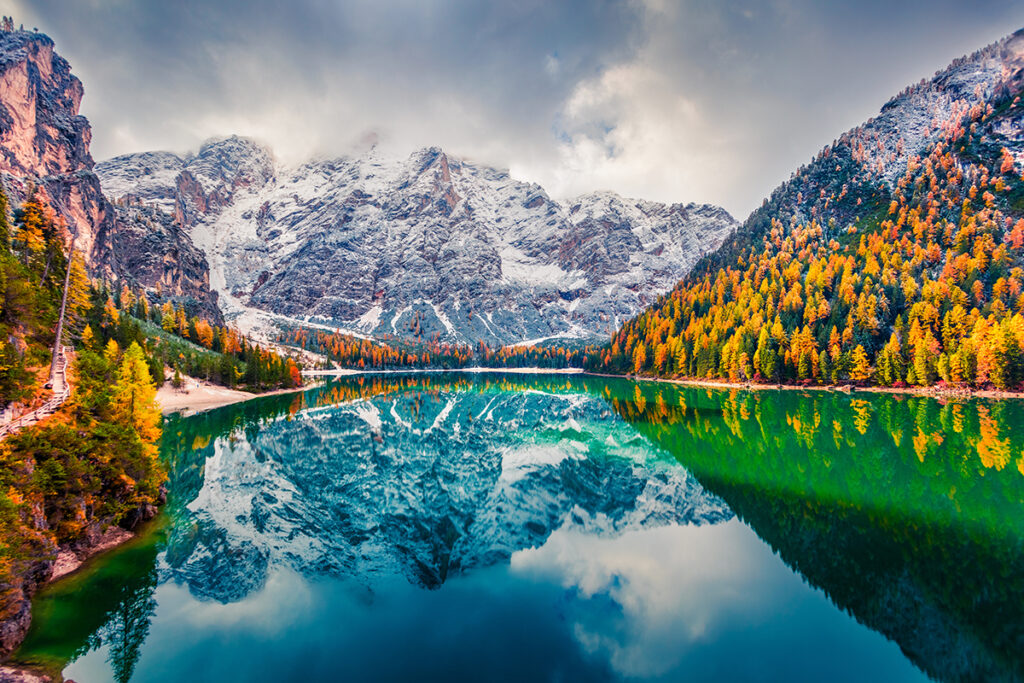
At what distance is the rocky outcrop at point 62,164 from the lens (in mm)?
124438

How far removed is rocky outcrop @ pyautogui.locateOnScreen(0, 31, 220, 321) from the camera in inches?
4899

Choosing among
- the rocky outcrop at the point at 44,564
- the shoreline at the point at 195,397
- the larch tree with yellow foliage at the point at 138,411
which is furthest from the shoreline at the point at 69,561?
the shoreline at the point at 195,397

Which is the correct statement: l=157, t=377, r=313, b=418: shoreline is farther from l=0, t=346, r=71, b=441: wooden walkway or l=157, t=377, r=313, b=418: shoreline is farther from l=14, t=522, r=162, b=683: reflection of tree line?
l=14, t=522, r=162, b=683: reflection of tree line

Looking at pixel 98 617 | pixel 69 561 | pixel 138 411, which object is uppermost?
pixel 138 411

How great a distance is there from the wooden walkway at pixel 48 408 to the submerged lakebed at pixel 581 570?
18.0 feet

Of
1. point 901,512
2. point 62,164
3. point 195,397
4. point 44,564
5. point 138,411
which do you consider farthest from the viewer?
point 62,164

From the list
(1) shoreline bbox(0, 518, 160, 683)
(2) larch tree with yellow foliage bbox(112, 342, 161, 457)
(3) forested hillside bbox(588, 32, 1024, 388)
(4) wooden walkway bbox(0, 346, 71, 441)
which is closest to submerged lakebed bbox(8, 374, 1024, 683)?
(1) shoreline bbox(0, 518, 160, 683)

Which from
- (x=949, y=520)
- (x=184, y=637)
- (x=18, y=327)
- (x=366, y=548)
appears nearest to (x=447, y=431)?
(x=366, y=548)

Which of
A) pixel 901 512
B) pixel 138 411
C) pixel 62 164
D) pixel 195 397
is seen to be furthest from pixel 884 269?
pixel 62 164

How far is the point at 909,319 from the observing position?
67.1 meters

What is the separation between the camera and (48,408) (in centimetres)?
1712

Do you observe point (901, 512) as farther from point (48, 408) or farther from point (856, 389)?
point (856, 389)

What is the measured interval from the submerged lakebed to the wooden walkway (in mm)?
5494

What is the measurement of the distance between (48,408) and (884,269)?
113 meters
